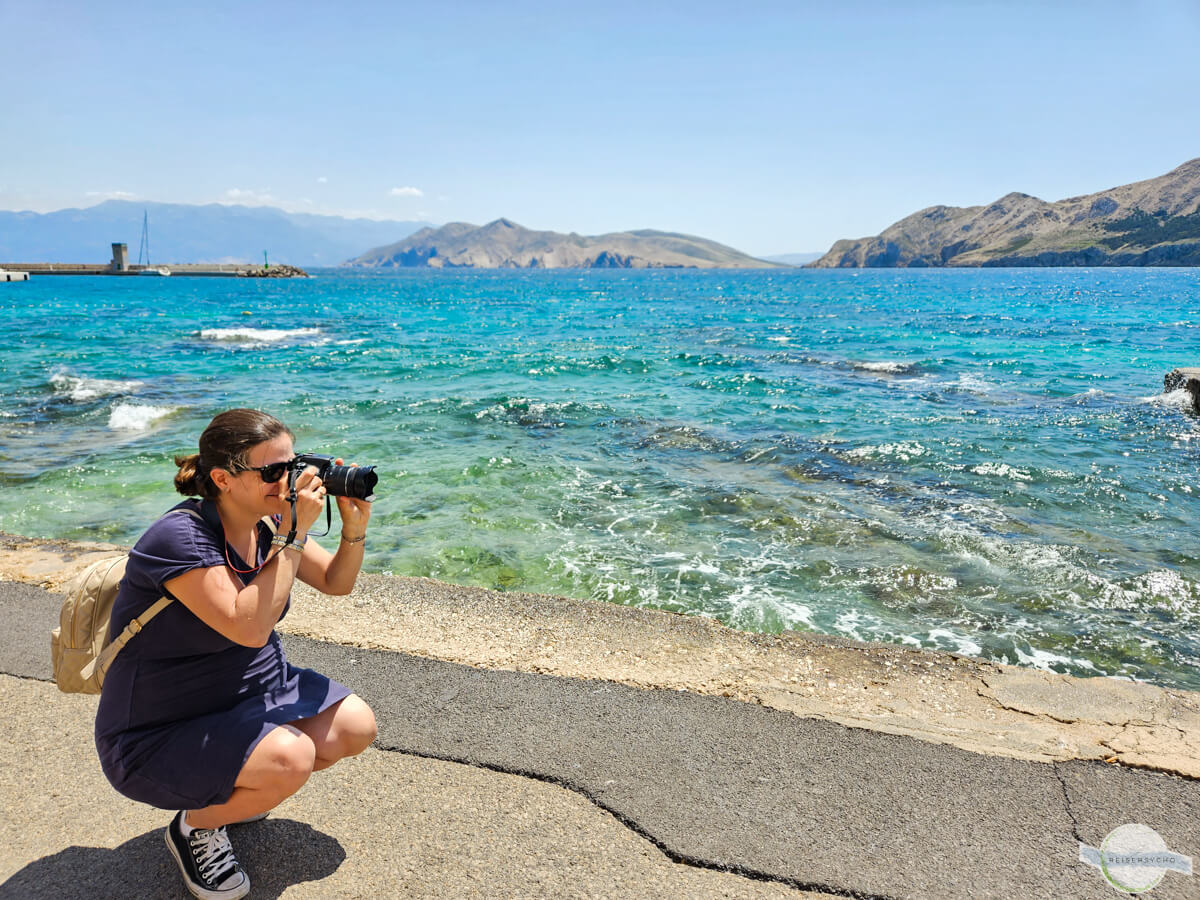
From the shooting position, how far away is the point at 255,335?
A: 30172 millimetres

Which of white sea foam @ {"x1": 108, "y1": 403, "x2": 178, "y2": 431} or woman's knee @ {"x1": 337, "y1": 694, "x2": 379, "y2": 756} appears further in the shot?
white sea foam @ {"x1": 108, "y1": 403, "x2": 178, "y2": 431}

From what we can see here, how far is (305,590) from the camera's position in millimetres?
5590

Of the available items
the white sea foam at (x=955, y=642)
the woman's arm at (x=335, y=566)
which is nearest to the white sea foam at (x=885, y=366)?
the white sea foam at (x=955, y=642)

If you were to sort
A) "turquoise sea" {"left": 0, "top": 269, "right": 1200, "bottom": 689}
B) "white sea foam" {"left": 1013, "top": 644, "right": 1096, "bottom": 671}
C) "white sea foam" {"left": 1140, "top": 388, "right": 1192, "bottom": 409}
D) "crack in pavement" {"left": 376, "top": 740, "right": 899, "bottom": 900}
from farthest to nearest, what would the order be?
1. "white sea foam" {"left": 1140, "top": 388, "right": 1192, "bottom": 409}
2. "turquoise sea" {"left": 0, "top": 269, "right": 1200, "bottom": 689}
3. "white sea foam" {"left": 1013, "top": 644, "right": 1096, "bottom": 671}
4. "crack in pavement" {"left": 376, "top": 740, "right": 899, "bottom": 900}

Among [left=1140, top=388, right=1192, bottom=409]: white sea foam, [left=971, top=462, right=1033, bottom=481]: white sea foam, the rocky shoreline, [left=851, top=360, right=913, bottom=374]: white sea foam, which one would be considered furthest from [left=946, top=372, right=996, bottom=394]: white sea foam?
the rocky shoreline

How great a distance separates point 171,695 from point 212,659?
0.16m

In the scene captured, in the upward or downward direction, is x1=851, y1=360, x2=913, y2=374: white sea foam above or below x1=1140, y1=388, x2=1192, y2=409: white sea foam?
above

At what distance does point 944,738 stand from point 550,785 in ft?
6.71

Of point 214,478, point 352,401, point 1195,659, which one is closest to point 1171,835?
point 1195,659

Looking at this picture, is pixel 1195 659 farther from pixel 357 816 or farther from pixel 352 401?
pixel 352 401

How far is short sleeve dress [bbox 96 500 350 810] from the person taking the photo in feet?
7.88

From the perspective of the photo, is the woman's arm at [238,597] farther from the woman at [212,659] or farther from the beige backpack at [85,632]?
the beige backpack at [85,632]

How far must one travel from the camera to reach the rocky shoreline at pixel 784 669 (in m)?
3.87

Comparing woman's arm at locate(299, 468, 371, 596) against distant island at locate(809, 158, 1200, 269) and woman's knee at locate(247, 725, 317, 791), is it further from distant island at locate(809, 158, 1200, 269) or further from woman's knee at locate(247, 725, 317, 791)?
distant island at locate(809, 158, 1200, 269)
